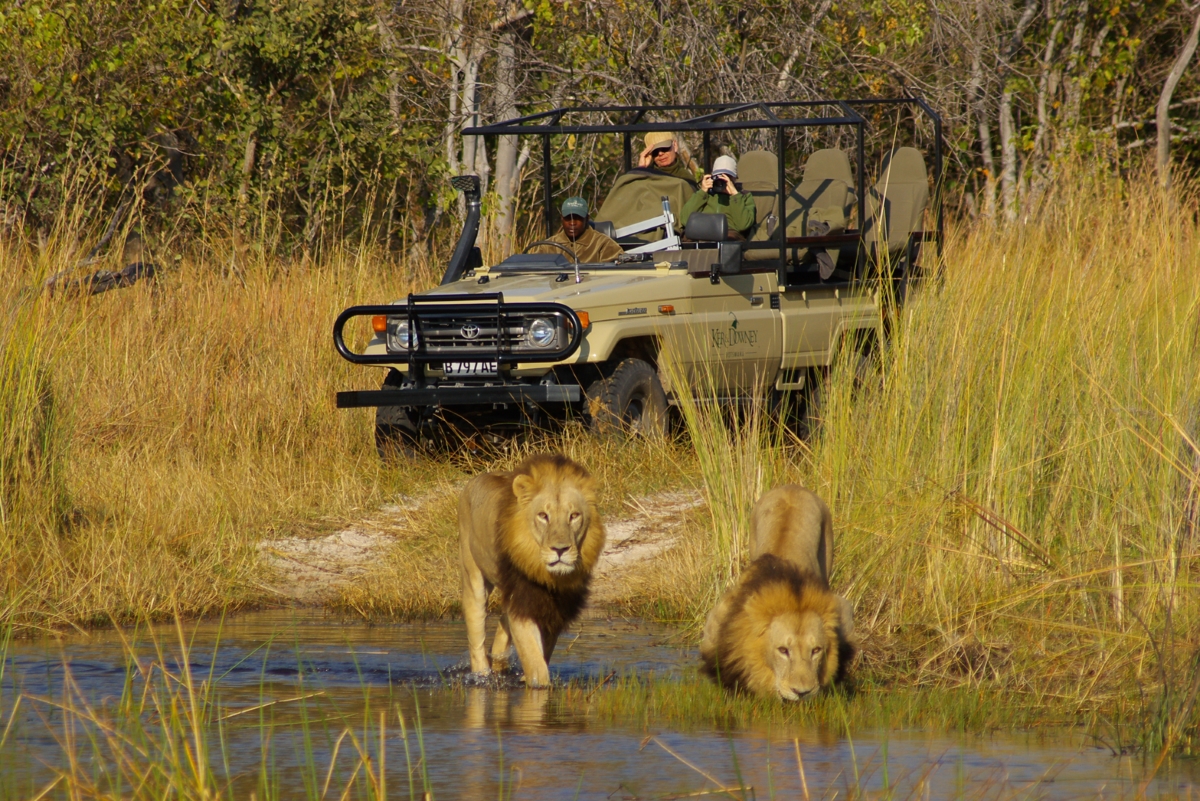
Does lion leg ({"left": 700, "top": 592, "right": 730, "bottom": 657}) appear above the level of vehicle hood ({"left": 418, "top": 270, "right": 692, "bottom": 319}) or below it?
below

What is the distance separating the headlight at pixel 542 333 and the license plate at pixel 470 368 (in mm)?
267

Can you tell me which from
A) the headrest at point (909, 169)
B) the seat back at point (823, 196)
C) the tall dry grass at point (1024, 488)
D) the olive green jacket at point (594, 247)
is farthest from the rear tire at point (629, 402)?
the headrest at point (909, 169)

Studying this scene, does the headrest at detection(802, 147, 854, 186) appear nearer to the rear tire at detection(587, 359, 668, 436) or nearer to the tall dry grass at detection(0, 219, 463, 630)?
the rear tire at detection(587, 359, 668, 436)

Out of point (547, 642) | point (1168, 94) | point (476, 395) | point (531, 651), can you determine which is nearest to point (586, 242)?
point (476, 395)

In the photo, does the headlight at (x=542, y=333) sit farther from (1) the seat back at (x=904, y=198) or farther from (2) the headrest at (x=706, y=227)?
(1) the seat back at (x=904, y=198)

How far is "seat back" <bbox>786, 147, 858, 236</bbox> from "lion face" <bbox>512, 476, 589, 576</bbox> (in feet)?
19.3

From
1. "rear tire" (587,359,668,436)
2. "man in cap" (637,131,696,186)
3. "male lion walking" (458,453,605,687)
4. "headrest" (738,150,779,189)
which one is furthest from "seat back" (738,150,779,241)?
"male lion walking" (458,453,605,687)

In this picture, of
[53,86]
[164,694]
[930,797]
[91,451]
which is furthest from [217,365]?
[930,797]

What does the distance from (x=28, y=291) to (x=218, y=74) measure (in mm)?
7966

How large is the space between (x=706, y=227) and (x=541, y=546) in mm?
4581

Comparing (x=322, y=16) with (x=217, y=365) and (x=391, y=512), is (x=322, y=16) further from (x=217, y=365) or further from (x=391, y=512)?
(x=391, y=512)

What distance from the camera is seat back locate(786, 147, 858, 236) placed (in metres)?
11.1

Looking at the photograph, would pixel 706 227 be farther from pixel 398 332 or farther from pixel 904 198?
pixel 904 198

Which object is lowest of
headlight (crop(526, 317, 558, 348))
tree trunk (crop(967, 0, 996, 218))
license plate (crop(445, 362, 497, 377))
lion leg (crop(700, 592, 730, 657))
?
lion leg (crop(700, 592, 730, 657))
